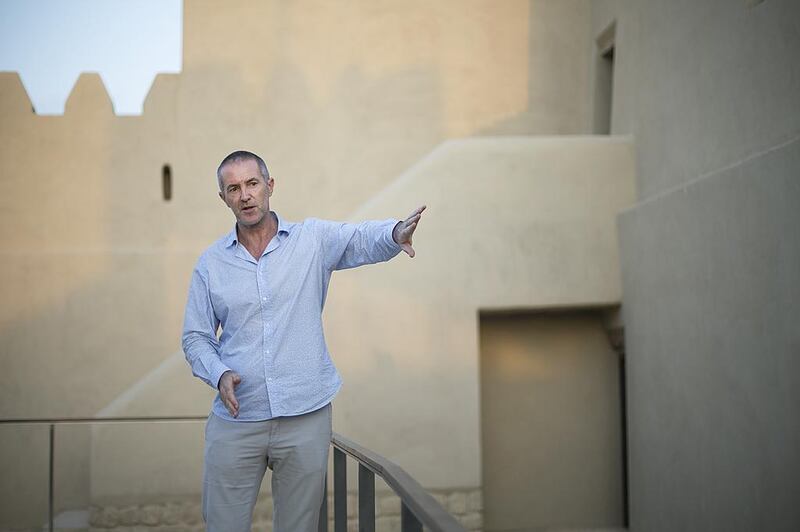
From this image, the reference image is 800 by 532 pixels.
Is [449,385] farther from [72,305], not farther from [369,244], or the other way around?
[369,244]

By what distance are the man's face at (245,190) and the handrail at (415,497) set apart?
2.89ft

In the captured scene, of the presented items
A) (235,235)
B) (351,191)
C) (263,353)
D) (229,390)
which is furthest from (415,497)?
(351,191)

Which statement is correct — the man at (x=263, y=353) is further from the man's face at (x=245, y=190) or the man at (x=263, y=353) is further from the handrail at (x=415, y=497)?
the handrail at (x=415, y=497)

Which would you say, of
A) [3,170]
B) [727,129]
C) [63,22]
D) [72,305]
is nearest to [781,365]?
[727,129]

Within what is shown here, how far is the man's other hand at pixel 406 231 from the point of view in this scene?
2.68 meters

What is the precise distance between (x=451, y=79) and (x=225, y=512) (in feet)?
25.0

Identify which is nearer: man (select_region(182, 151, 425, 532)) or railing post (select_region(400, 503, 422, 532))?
railing post (select_region(400, 503, 422, 532))

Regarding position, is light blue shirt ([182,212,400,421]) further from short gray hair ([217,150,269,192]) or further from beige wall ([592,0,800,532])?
beige wall ([592,0,800,532])

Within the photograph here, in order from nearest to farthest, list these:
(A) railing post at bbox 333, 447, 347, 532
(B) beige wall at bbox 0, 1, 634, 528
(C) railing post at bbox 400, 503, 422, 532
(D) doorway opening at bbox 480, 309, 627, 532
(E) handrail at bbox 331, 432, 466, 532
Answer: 1. (E) handrail at bbox 331, 432, 466, 532
2. (C) railing post at bbox 400, 503, 422, 532
3. (A) railing post at bbox 333, 447, 347, 532
4. (B) beige wall at bbox 0, 1, 634, 528
5. (D) doorway opening at bbox 480, 309, 627, 532

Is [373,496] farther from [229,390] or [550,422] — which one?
[550,422]

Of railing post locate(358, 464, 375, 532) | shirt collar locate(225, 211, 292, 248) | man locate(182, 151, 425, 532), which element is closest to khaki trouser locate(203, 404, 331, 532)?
man locate(182, 151, 425, 532)

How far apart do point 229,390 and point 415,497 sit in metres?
0.74

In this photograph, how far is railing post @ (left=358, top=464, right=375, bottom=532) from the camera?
307cm

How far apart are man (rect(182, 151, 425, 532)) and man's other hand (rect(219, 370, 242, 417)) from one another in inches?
0.5
